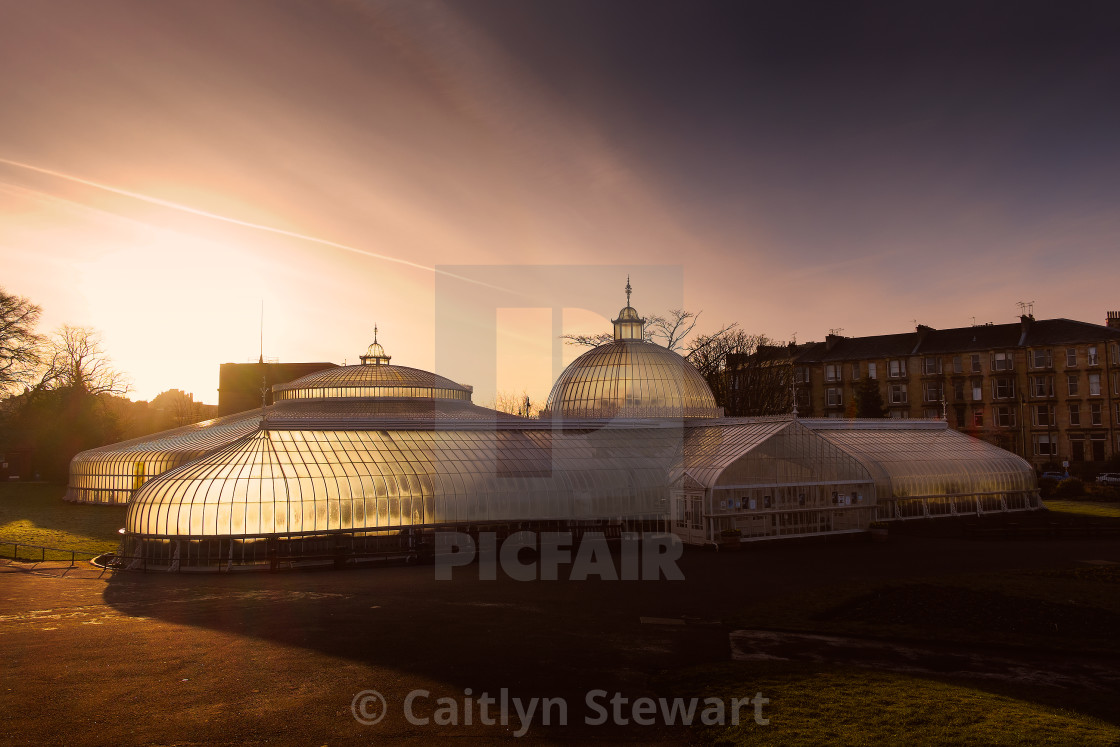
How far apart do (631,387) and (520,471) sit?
1372 cm

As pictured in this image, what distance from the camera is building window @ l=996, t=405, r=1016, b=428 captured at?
73062 mm

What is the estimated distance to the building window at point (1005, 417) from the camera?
73.1 meters

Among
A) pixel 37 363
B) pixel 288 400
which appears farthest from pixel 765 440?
pixel 37 363

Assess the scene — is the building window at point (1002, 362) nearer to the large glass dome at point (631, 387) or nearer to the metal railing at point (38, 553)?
the large glass dome at point (631, 387)

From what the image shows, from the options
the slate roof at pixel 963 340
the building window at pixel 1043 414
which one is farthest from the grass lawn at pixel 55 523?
the building window at pixel 1043 414

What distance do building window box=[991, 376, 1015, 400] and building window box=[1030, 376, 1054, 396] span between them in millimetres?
1745

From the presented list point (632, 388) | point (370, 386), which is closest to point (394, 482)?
point (370, 386)

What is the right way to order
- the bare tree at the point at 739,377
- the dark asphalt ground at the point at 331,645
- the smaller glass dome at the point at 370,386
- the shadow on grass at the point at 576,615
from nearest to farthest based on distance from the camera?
the dark asphalt ground at the point at 331,645 → the shadow on grass at the point at 576,615 → the smaller glass dome at the point at 370,386 → the bare tree at the point at 739,377

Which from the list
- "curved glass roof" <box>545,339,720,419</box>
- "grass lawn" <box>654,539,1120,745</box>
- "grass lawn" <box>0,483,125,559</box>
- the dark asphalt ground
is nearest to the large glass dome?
"curved glass roof" <box>545,339,720,419</box>

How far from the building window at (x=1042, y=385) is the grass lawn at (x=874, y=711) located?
227 feet

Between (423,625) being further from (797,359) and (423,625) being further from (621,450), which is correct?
(797,359)

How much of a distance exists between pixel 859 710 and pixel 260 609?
15098mm

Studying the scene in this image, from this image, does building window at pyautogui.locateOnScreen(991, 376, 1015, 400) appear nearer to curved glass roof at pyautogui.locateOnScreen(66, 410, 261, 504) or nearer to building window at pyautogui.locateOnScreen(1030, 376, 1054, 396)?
building window at pyautogui.locateOnScreen(1030, 376, 1054, 396)

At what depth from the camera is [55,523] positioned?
122 feet
